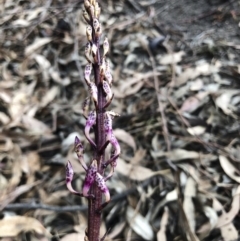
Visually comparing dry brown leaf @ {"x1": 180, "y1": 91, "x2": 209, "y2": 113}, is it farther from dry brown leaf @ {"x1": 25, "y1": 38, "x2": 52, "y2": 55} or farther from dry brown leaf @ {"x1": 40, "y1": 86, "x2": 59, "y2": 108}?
dry brown leaf @ {"x1": 25, "y1": 38, "x2": 52, "y2": 55}

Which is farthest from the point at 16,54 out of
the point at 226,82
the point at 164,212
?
the point at 164,212

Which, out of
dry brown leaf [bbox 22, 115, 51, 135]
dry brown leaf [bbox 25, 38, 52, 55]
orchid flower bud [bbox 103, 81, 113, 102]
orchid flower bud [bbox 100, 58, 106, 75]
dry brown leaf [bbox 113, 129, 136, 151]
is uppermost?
orchid flower bud [bbox 100, 58, 106, 75]

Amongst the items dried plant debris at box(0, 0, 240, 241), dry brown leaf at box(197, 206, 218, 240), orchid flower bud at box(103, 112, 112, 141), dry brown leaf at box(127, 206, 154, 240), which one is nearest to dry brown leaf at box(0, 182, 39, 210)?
dried plant debris at box(0, 0, 240, 241)

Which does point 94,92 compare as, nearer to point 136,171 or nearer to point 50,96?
point 136,171

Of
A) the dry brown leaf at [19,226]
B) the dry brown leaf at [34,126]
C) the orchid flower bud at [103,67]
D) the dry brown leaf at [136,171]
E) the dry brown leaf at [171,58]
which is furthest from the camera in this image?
the dry brown leaf at [171,58]

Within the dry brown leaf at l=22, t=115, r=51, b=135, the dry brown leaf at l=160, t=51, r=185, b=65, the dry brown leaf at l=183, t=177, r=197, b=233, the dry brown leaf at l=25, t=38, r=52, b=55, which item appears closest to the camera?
the dry brown leaf at l=183, t=177, r=197, b=233

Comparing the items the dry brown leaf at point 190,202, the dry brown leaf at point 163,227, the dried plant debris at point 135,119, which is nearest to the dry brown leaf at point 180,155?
the dried plant debris at point 135,119

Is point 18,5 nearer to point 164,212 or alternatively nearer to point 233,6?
point 233,6

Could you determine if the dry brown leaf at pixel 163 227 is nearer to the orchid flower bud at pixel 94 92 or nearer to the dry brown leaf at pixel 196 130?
the dry brown leaf at pixel 196 130
